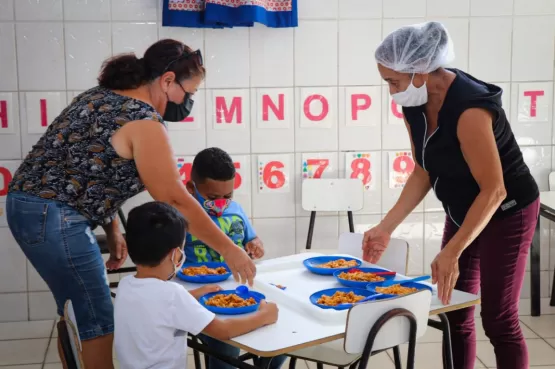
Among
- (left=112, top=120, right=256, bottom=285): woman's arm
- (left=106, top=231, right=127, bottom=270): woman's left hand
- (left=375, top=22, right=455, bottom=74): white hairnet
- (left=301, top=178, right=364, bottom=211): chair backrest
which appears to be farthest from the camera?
(left=301, top=178, right=364, bottom=211): chair backrest

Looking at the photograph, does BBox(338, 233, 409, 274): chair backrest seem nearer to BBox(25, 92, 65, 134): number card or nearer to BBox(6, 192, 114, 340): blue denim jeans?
BBox(6, 192, 114, 340): blue denim jeans

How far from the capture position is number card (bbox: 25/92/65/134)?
11.7 feet

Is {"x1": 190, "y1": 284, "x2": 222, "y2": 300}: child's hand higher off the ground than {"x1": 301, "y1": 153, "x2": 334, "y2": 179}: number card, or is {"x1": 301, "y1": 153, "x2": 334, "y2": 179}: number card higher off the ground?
{"x1": 301, "y1": 153, "x2": 334, "y2": 179}: number card

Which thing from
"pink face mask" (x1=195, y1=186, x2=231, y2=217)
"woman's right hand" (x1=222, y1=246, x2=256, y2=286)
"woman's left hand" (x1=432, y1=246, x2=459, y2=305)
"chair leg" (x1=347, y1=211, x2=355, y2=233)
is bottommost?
"chair leg" (x1=347, y1=211, x2=355, y2=233)

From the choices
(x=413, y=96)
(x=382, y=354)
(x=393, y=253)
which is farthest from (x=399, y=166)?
(x=413, y=96)

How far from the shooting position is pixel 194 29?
362 cm

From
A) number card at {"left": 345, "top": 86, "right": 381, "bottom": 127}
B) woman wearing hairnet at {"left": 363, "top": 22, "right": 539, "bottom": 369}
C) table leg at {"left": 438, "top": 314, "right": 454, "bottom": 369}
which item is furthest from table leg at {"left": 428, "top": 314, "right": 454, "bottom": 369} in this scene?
number card at {"left": 345, "top": 86, "right": 381, "bottom": 127}

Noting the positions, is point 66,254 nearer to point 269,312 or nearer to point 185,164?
point 269,312

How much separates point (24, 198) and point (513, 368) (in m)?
1.58

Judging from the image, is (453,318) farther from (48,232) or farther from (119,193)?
(48,232)

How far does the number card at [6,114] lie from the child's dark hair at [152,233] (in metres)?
2.06

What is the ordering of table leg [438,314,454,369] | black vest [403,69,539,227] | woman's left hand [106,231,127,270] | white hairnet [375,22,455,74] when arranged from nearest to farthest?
table leg [438,314,454,369], black vest [403,69,539,227], white hairnet [375,22,455,74], woman's left hand [106,231,127,270]

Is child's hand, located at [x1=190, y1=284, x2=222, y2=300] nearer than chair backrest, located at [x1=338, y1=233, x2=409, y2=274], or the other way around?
child's hand, located at [x1=190, y1=284, x2=222, y2=300]

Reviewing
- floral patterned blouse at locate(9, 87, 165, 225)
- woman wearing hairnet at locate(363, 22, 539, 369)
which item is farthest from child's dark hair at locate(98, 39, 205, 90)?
woman wearing hairnet at locate(363, 22, 539, 369)
